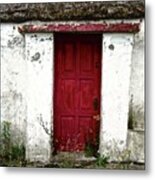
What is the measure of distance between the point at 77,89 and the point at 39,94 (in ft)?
0.60

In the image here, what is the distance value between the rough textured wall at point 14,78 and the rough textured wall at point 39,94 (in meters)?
0.03

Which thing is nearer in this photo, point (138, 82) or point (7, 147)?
point (138, 82)

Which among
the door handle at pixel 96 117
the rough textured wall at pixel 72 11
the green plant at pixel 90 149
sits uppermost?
the rough textured wall at pixel 72 11

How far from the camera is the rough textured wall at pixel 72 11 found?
91.5 inches

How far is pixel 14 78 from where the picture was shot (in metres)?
2.40

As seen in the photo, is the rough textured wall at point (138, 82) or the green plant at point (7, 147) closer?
the rough textured wall at point (138, 82)

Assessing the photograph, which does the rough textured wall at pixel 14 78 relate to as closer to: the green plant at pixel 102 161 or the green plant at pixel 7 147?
the green plant at pixel 7 147

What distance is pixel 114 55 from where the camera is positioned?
2328 millimetres

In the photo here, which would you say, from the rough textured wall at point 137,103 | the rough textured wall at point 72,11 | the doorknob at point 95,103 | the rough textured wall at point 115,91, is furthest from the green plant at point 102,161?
the rough textured wall at point 72,11

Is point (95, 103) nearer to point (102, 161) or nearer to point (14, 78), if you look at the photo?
point (102, 161)

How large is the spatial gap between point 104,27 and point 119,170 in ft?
2.22

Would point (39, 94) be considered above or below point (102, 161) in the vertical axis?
above

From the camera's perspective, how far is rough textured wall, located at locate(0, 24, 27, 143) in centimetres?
240

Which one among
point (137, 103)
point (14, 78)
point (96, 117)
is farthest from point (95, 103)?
point (14, 78)
